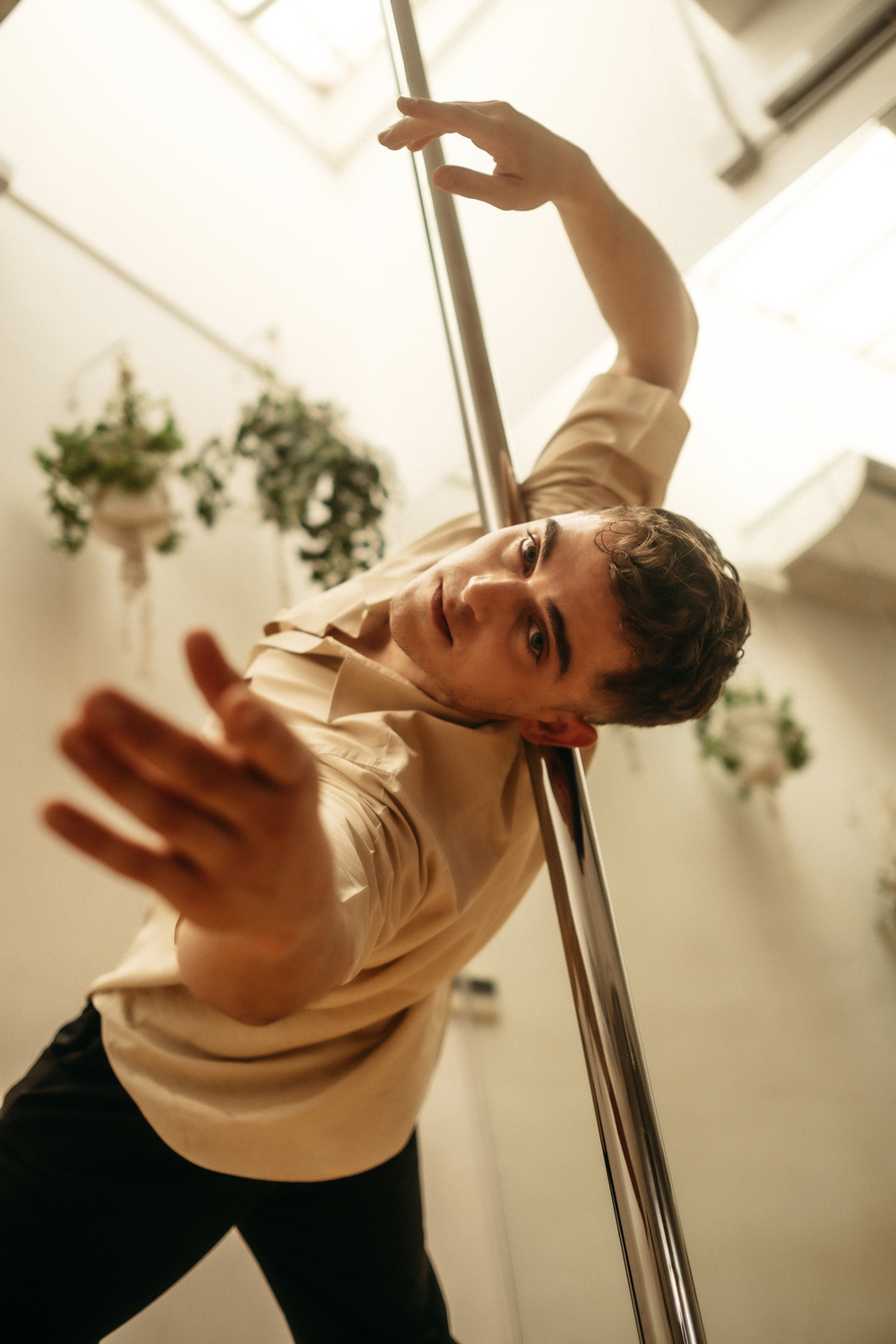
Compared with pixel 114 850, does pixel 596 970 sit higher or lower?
lower

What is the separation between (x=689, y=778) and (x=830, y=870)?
0.32 m

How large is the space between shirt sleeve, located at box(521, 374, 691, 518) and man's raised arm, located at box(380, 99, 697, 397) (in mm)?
54

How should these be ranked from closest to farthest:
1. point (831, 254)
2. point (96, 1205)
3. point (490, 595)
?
1. point (96, 1205)
2. point (490, 595)
3. point (831, 254)

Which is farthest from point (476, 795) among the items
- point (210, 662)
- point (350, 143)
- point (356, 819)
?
point (350, 143)

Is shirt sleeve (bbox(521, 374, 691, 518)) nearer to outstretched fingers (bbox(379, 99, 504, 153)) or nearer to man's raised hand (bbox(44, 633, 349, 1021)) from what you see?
outstretched fingers (bbox(379, 99, 504, 153))

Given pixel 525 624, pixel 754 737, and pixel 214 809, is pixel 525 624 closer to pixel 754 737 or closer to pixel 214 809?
pixel 214 809

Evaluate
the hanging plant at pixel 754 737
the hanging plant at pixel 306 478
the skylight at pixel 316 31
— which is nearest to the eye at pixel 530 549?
the hanging plant at pixel 754 737

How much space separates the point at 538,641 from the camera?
3.49 ft

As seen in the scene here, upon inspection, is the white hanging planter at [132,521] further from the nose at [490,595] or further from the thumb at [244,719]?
the thumb at [244,719]

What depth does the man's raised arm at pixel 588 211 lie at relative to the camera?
1017 millimetres

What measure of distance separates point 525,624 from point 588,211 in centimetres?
57

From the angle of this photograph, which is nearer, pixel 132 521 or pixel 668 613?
pixel 668 613

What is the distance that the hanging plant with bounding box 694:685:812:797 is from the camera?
1.71 metres

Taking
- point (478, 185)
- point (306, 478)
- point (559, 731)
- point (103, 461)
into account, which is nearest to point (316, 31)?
point (306, 478)
